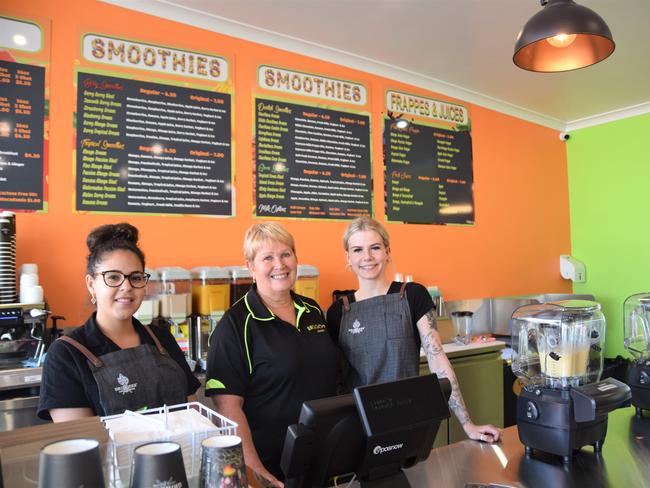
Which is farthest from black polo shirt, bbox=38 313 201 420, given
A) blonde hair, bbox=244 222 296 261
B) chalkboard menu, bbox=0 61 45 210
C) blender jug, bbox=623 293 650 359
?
blender jug, bbox=623 293 650 359

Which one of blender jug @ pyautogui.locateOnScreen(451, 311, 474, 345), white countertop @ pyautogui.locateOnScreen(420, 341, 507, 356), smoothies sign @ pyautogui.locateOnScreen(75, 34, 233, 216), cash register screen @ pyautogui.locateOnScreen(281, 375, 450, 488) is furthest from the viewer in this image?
blender jug @ pyautogui.locateOnScreen(451, 311, 474, 345)

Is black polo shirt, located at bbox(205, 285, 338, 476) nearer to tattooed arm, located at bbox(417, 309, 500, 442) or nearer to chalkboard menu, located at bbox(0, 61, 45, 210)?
tattooed arm, located at bbox(417, 309, 500, 442)

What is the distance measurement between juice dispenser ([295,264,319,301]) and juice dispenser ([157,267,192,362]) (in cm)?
65

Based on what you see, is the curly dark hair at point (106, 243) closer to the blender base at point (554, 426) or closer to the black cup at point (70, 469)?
the black cup at point (70, 469)

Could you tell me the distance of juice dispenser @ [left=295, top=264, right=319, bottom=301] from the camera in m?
3.00

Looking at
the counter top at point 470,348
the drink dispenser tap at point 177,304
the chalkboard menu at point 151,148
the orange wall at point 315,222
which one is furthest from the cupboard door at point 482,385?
the chalkboard menu at point 151,148

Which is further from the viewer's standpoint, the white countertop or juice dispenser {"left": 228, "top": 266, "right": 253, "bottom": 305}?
the white countertop

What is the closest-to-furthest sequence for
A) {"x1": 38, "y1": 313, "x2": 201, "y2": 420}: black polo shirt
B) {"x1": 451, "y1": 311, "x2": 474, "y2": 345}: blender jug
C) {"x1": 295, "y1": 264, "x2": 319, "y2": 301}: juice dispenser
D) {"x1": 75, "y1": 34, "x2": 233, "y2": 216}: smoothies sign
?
{"x1": 38, "y1": 313, "x2": 201, "y2": 420}: black polo shirt, {"x1": 75, "y1": 34, "x2": 233, "y2": 216}: smoothies sign, {"x1": 295, "y1": 264, "x2": 319, "y2": 301}: juice dispenser, {"x1": 451, "y1": 311, "x2": 474, "y2": 345}: blender jug

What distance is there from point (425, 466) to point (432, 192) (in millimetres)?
3039

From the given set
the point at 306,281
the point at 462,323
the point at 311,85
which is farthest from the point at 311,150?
the point at 462,323

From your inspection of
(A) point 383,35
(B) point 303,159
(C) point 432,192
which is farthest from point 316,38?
(C) point 432,192

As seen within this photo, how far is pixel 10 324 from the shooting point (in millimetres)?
2178

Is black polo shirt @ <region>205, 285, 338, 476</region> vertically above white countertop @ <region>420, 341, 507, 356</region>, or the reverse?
black polo shirt @ <region>205, 285, 338, 476</region>

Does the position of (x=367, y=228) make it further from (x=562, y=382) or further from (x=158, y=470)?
(x=158, y=470)
